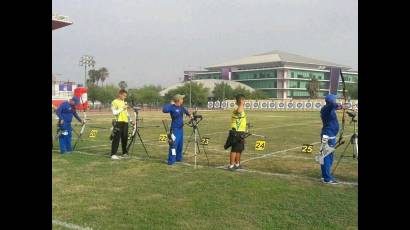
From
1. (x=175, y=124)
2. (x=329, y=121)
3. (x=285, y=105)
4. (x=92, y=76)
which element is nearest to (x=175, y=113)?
(x=175, y=124)

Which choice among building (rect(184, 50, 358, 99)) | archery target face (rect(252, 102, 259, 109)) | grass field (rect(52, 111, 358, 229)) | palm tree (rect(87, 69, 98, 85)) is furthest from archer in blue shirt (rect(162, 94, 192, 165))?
building (rect(184, 50, 358, 99))

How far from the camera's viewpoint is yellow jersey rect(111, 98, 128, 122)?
431 inches

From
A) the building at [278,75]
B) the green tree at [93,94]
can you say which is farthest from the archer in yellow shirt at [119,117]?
the building at [278,75]

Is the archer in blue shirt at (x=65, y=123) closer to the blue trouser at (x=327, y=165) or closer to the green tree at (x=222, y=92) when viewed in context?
the blue trouser at (x=327, y=165)

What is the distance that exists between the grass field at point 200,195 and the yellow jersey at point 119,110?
121 cm

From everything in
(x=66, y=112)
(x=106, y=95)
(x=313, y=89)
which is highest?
(x=313, y=89)

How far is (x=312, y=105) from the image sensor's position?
75.1 meters

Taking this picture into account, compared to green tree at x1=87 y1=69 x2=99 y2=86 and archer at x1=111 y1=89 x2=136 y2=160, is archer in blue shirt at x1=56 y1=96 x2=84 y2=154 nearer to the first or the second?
archer at x1=111 y1=89 x2=136 y2=160

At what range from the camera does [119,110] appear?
35.9 feet

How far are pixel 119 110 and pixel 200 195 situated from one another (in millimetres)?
4991

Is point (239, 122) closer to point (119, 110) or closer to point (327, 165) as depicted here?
point (327, 165)

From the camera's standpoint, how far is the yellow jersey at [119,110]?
1094 cm
